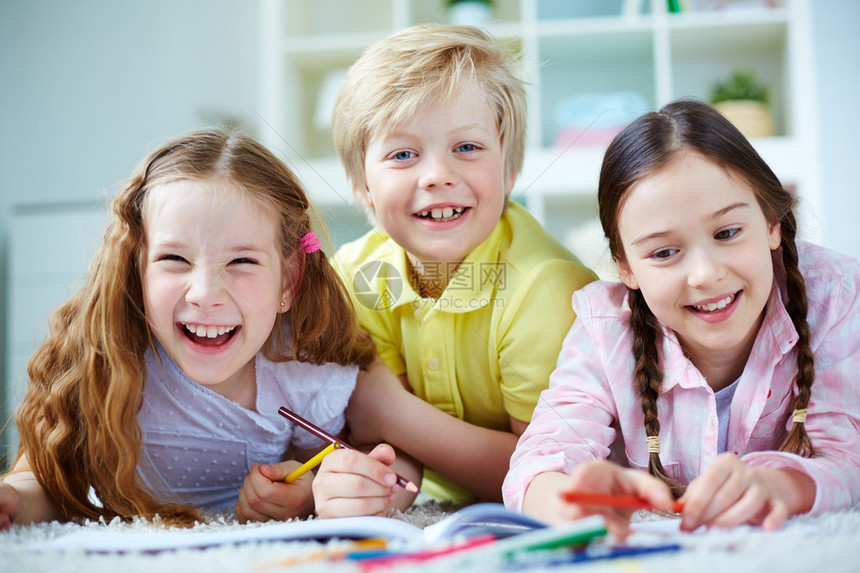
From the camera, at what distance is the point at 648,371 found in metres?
0.83

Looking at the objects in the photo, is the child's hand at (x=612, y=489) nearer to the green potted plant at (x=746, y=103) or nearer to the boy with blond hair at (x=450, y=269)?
the boy with blond hair at (x=450, y=269)

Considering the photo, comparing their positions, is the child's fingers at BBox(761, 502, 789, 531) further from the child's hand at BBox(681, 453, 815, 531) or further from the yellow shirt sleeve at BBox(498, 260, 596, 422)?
the yellow shirt sleeve at BBox(498, 260, 596, 422)

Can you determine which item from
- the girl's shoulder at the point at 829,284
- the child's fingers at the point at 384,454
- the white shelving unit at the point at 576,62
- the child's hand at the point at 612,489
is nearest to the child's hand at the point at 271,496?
the child's fingers at the point at 384,454

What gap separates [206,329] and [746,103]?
6.09 feet

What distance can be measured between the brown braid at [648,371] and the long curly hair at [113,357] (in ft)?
1.36

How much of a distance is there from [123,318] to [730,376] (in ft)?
2.23

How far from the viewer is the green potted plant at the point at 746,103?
85.9 inches

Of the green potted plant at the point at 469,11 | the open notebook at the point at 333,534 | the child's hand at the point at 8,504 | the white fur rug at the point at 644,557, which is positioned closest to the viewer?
the white fur rug at the point at 644,557

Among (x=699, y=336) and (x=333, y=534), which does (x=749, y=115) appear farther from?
(x=333, y=534)

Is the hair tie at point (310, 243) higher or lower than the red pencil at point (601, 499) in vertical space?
higher

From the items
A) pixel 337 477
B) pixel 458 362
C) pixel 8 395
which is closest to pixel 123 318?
pixel 337 477

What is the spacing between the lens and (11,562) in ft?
1.82

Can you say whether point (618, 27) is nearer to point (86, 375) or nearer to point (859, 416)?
point (859, 416)

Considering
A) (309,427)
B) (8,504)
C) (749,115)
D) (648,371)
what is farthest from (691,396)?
(749,115)
